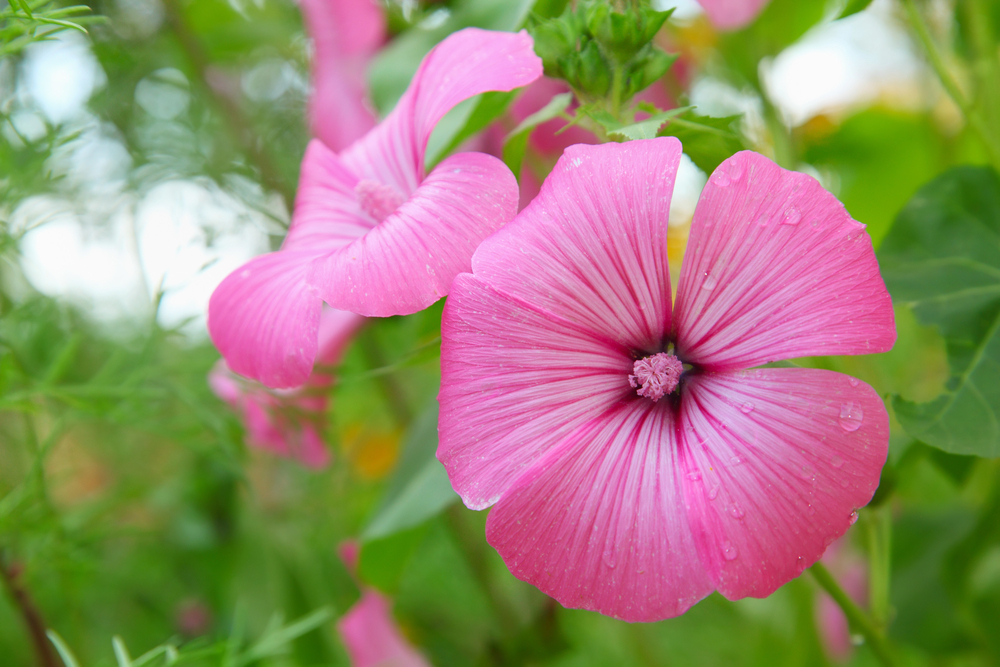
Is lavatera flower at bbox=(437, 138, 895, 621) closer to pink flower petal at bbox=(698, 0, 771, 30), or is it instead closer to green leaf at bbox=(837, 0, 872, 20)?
green leaf at bbox=(837, 0, 872, 20)

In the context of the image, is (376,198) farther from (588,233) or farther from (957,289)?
(957,289)

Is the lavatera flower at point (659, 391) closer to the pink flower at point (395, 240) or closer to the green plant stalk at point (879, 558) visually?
the pink flower at point (395, 240)

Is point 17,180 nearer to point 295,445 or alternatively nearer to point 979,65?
point 295,445

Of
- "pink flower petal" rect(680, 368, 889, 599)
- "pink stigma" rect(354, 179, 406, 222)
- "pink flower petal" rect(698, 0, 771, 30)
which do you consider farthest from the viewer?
"pink flower petal" rect(698, 0, 771, 30)

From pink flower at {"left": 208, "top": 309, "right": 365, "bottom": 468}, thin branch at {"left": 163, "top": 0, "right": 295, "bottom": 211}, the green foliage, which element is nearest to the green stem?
the green foliage

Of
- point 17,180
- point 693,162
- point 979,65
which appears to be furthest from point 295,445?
point 979,65

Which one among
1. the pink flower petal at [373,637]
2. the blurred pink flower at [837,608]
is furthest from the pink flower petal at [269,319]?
the blurred pink flower at [837,608]
